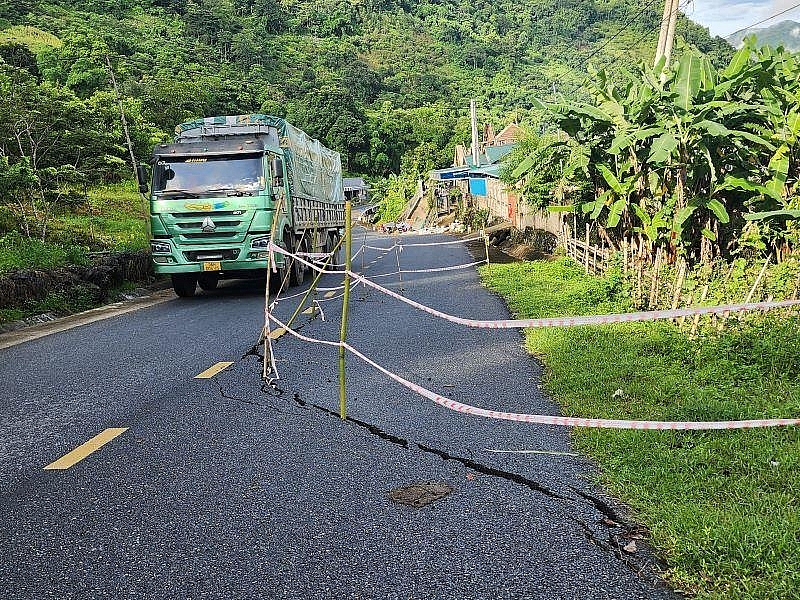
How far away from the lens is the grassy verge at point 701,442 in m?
3.04

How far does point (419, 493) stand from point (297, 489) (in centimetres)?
72

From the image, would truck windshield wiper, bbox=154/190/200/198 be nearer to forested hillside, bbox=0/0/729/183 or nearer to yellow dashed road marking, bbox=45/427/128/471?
forested hillside, bbox=0/0/729/183

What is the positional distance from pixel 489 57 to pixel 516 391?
11152 cm

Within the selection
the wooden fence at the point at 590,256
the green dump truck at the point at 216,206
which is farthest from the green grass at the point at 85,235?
the wooden fence at the point at 590,256

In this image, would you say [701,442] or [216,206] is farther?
[216,206]

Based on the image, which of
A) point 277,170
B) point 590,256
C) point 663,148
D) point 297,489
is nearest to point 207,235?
point 277,170

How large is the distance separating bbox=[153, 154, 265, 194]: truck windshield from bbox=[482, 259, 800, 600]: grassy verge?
6983 millimetres

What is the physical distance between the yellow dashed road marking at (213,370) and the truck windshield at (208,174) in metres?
6.03

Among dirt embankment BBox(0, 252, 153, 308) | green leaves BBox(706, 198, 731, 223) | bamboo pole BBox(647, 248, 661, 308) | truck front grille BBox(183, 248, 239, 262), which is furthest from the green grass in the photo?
green leaves BBox(706, 198, 731, 223)

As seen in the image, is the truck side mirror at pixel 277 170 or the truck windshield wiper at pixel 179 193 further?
the truck side mirror at pixel 277 170

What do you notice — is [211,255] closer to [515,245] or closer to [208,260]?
[208,260]

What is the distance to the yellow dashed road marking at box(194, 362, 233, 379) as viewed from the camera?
23.5 feet

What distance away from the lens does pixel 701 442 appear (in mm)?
4418

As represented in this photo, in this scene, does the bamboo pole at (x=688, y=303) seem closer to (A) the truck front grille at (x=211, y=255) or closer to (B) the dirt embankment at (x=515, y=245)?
(A) the truck front grille at (x=211, y=255)
